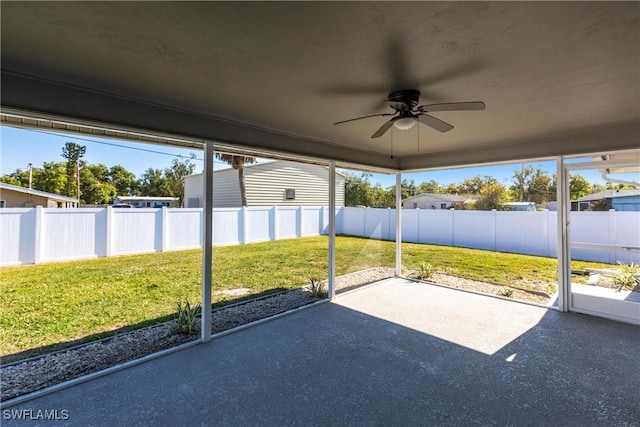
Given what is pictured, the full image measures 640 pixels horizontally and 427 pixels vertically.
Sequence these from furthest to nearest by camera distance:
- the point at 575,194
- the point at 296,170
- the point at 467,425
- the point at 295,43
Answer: the point at 296,170 → the point at 575,194 → the point at 467,425 → the point at 295,43

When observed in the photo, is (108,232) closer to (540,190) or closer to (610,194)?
(610,194)

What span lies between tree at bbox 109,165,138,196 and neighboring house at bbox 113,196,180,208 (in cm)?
10

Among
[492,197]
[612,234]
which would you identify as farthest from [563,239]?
[492,197]

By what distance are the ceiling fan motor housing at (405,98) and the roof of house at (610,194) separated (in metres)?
3.27

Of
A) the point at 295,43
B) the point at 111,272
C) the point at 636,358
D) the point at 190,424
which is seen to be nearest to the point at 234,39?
the point at 295,43

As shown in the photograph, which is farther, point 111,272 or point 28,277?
point 111,272

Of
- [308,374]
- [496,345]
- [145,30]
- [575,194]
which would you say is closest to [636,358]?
[496,345]

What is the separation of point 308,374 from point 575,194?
13.9 ft

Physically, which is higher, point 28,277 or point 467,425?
point 28,277

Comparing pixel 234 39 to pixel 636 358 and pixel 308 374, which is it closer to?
pixel 308 374

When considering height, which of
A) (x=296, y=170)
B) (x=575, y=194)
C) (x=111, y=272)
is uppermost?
(x=296, y=170)

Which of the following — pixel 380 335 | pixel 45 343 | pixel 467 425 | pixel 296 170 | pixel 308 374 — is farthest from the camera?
pixel 296 170

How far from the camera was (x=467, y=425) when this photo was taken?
6.41 feet

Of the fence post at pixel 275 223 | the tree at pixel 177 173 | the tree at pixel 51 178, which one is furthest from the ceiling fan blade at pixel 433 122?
the fence post at pixel 275 223
